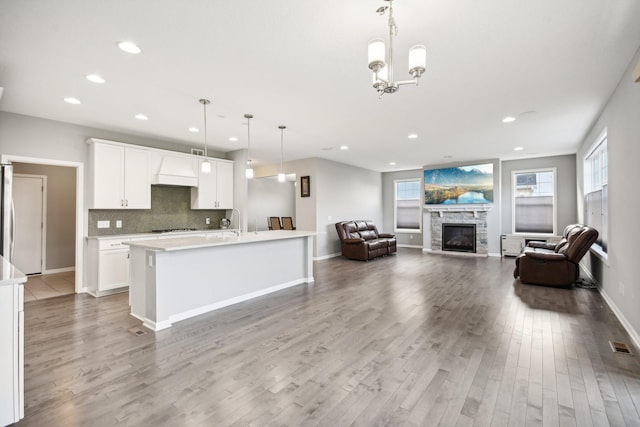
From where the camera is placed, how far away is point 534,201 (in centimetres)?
830

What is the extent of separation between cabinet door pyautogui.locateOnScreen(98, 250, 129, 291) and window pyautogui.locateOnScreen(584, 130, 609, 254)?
7.20 m

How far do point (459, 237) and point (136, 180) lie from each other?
27.6 ft

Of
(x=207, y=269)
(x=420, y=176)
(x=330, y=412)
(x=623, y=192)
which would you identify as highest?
(x=420, y=176)

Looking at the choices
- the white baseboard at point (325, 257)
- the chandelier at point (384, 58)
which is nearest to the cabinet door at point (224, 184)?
the white baseboard at point (325, 257)

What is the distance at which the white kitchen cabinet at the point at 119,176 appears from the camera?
4801 mm

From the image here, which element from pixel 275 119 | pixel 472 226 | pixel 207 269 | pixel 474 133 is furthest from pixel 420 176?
pixel 207 269

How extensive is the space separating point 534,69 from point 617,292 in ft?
9.53

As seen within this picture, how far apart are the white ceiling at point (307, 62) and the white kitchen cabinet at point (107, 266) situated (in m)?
1.93

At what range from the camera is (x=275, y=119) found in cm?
471

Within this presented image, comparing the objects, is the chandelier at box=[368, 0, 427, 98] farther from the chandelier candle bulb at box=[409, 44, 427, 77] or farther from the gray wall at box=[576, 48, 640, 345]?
the gray wall at box=[576, 48, 640, 345]

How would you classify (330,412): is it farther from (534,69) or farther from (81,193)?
(81,193)

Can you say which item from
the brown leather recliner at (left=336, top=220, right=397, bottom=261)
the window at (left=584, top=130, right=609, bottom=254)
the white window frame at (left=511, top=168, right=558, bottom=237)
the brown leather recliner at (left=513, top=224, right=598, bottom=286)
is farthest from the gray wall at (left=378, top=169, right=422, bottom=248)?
the brown leather recliner at (left=513, top=224, right=598, bottom=286)

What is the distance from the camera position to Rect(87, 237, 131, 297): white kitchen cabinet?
462 centimetres

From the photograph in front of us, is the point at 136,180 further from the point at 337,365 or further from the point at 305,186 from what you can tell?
the point at 337,365
